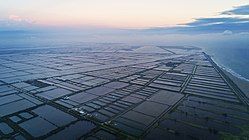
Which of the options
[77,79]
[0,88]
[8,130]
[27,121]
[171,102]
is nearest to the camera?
[8,130]

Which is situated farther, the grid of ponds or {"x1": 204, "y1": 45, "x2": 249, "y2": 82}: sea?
{"x1": 204, "y1": 45, "x2": 249, "y2": 82}: sea

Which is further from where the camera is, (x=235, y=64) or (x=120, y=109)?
(x=235, y=64)

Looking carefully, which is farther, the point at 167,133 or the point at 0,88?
the point at 0,88

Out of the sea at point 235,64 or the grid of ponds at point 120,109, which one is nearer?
the grid of ponds at point 120,109

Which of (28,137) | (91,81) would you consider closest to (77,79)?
(91,81)

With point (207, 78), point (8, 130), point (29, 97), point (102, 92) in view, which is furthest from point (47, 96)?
point (207, 78)

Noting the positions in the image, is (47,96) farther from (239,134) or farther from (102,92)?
(239,134)

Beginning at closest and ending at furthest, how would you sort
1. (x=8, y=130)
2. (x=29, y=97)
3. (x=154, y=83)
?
(x=8, y=130) → (x=29, y=97) → (x=154, y=83)

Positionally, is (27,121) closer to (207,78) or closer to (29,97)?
(29,97)

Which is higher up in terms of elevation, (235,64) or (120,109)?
(120,109)
